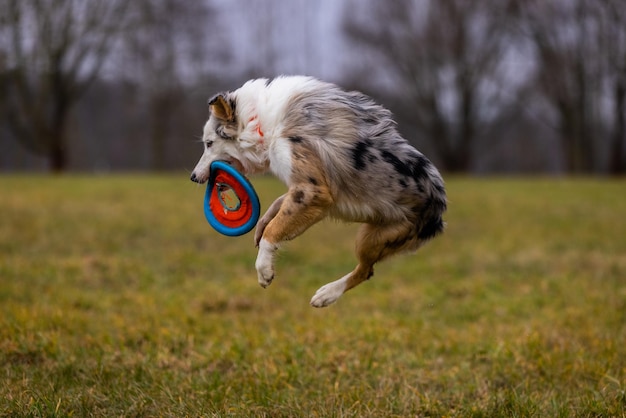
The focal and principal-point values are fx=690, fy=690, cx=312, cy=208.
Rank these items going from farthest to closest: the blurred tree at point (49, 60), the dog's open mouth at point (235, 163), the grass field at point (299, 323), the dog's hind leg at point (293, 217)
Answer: the blurred tree at point (49, 60), the grass field at point (299, 323), the dog's open mouth at point (235, 163), the dog's hind leg at point (293, 217)

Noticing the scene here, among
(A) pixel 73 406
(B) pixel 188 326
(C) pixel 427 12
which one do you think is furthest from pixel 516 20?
(A) pixel 73 406

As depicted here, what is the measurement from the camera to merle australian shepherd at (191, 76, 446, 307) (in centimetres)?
371

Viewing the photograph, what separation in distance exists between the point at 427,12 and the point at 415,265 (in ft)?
75.1

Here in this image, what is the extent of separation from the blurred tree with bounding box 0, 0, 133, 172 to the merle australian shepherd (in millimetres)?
24885

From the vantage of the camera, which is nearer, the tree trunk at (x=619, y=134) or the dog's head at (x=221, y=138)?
the dog's head at (x=221, y=138)

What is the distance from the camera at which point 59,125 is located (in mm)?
29453

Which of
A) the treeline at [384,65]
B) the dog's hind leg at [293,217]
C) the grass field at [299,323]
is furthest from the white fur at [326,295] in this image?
the treeline at [384,65]

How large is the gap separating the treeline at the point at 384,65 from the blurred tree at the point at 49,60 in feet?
0.17

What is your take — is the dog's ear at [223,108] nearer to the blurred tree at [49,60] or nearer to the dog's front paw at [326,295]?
the dog's front paw at [326,295]

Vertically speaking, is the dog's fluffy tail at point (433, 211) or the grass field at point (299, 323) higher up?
the dog's fluffy tail at point (433, 211)

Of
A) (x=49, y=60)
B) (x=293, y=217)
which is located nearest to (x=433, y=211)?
(x=293, y=217)

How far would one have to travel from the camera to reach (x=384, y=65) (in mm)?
32406

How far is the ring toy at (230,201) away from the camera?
393 cm

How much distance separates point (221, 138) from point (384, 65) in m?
29.4
